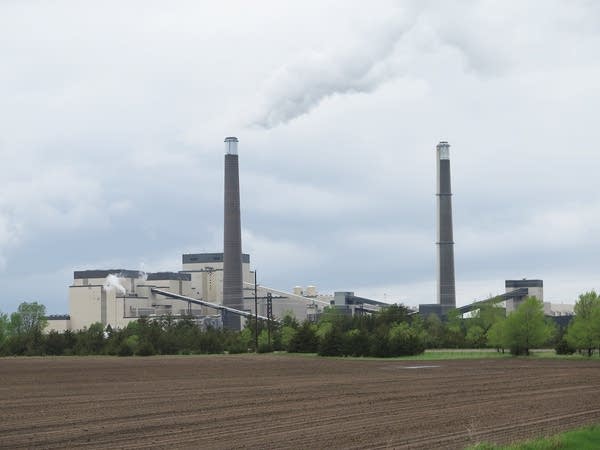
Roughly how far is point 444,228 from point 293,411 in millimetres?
114730

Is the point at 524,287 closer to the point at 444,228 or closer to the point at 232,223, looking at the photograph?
the point at 444,228

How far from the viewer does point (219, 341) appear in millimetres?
105125

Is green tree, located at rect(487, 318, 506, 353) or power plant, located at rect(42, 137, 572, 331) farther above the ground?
power plant, located at rect(42, 137, 572, 331)

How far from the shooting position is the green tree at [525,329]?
78.8 metres

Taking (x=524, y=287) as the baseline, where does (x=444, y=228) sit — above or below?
above

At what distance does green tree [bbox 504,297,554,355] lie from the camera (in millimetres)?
78812

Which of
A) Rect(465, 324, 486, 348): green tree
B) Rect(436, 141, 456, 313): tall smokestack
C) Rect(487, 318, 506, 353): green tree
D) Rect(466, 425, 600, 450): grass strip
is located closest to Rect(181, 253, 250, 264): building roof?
Rect(436, 141, 456, 313): tall smokestack

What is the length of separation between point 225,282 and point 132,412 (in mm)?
114452

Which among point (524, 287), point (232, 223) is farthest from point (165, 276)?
point (524, 287)

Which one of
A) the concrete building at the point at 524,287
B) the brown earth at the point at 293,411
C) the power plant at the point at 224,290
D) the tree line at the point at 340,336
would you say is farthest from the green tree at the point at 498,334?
the concrete building at the point at 524,287

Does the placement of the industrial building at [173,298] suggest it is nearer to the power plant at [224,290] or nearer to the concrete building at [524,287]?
the power plant at [224,290]

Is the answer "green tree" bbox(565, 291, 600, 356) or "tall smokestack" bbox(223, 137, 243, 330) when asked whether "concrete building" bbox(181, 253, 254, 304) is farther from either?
"green tree" bbox(565, 291, 600, 356)

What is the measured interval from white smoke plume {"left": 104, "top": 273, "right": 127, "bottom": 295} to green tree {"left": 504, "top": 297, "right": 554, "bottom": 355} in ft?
287

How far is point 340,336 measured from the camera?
84.9 metres
